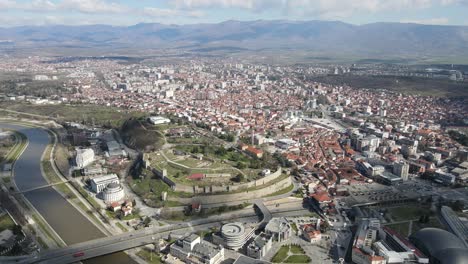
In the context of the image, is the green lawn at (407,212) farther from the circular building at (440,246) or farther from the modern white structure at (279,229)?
the modern white structure at (279,229)

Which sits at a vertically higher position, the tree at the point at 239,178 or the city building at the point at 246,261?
the tree at the point at 239,178

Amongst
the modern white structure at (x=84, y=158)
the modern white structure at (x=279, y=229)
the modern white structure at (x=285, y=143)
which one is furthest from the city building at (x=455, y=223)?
the modern white structure at (x=84, y=158)

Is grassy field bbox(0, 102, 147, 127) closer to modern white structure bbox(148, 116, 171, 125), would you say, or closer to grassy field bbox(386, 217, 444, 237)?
modern white structure bbox(148, 116, 171, 125)

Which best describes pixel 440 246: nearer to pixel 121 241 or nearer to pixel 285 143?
pixel 121 241

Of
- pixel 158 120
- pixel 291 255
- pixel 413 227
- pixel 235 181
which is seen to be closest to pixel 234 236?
pixel 291 255

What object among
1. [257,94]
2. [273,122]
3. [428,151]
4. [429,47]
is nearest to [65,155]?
[273,122]

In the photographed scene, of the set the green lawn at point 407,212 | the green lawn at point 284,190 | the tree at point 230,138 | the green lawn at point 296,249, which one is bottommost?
the green lawn at point 296,249
